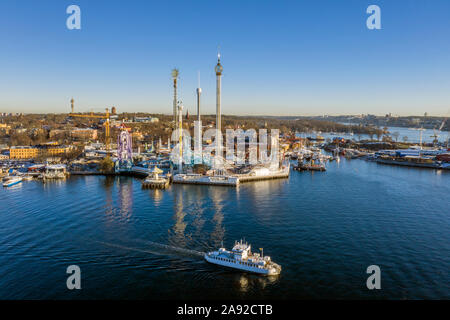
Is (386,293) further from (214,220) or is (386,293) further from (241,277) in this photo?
(214,220)

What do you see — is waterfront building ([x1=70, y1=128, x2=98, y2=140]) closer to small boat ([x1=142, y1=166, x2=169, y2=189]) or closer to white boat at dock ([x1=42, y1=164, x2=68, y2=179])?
white boat at dock ([x1=42, y1=164, x2=68, y2=179])

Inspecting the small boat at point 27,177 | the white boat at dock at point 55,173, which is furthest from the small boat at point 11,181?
the white boat at dock at point 55,173

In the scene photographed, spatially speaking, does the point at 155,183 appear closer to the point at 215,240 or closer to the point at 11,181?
the point at 11,181

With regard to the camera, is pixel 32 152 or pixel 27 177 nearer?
pixel 27 177

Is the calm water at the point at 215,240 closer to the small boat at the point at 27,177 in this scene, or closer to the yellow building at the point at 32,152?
the small boat at the point at 27,177

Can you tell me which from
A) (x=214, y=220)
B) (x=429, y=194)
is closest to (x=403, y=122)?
(x=429, y=194)

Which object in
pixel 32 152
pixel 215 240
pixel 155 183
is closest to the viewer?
pixel 215 240

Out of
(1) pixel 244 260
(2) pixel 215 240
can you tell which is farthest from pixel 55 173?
(1) pixel 244 260
